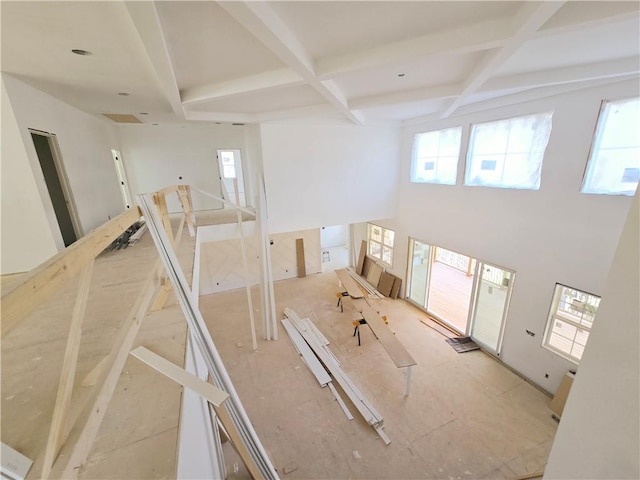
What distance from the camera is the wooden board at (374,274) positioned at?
8.22 m

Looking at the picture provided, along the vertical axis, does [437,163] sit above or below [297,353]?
above

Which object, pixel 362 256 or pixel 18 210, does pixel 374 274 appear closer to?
pixel 362 256

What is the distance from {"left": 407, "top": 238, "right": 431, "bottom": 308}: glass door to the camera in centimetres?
680

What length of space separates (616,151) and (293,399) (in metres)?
5.69

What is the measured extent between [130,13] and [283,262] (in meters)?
7.63

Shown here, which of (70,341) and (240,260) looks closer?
(70,341)

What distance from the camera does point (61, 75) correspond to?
117 inches

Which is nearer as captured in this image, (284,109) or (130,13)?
(130,13)

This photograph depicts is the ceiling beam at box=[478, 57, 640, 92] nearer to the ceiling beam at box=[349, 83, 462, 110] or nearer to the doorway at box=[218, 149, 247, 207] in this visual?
the ceiling beam at box=[349, 83, 462, 110]

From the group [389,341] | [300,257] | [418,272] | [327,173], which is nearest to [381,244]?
[418,272]

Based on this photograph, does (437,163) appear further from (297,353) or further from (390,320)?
(297,353)

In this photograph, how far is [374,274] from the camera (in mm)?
8445

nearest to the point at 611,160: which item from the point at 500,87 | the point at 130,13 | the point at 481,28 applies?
the point at 500,87

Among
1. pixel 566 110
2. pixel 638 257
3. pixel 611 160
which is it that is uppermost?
pixel 566 110
